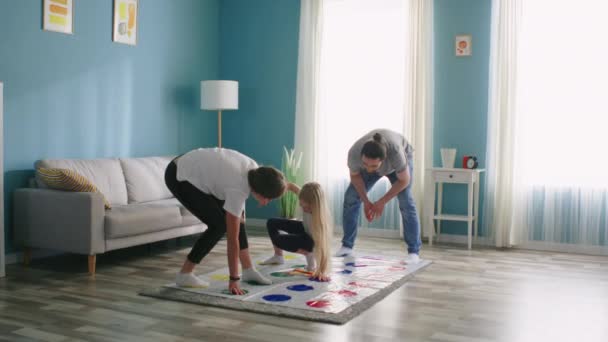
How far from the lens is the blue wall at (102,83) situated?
4.66 metres

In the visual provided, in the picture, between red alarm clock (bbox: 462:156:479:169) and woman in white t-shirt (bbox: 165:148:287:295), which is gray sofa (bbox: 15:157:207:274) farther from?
red alarm clock (bbox: 462:156:479:169)

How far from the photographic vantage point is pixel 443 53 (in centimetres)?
587

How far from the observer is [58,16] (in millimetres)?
4910

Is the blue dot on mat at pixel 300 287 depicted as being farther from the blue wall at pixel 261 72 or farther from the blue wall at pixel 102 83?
the blue wall at pixel 261 72

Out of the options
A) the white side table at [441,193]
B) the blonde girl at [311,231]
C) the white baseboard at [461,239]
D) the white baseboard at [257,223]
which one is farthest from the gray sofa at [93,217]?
the white baseboard at [461,239]

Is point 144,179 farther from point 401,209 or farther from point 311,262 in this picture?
point 401,209

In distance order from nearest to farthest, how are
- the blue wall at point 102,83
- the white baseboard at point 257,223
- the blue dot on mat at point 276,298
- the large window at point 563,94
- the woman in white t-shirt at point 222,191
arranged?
1. the woman in white t-shirt at point 222,191
2. the blue dot on mat at point 276,298
3. the blue wall at point 102,83
4. the large window at point 563,94
5. the white baseboard at point 257,223

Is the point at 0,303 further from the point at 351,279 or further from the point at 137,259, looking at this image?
the point at 351,279

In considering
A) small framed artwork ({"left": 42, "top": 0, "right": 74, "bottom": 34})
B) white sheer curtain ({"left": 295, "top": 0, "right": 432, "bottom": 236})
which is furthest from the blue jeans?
small framed artwork ({"left": 42, "top": 0, "right": 74, "bottom": 34})

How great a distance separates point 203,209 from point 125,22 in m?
2.64

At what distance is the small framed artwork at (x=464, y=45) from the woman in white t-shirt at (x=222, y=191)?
9.84 feet

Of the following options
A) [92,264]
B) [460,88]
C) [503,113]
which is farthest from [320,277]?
[460,88]

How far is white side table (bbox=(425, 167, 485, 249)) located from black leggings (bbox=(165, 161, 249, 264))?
2.45 meters

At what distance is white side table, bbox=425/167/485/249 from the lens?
548cm
